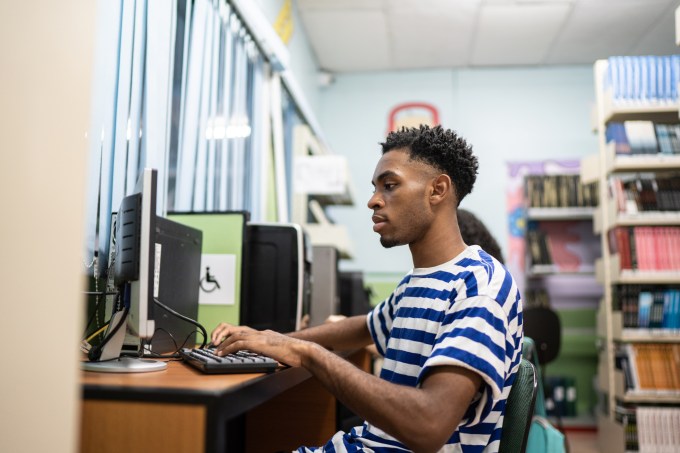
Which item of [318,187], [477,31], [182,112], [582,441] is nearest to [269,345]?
[182,112]

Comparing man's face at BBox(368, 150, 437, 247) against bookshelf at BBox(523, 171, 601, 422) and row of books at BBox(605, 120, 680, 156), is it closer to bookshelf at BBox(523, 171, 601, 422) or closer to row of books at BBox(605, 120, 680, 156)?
row of books at BBox(605, 120, 680, 156)

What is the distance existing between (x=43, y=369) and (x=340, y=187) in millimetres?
2715

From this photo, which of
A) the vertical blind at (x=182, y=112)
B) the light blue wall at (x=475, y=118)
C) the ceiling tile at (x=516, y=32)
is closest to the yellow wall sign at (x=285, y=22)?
the vertical blind at (x=182, y=112)

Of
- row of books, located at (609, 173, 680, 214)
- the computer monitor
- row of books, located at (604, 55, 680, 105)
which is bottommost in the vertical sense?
the computer monitor

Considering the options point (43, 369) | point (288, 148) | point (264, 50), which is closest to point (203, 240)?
point (43, 369)

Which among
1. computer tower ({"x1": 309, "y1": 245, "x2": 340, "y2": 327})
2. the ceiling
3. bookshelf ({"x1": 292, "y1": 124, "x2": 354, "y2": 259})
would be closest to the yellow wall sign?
the ceiling

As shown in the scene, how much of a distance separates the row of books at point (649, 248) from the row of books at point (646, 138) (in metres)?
0.44

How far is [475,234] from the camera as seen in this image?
2.14 m

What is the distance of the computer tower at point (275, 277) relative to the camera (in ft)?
7.17

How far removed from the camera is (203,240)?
2.07m

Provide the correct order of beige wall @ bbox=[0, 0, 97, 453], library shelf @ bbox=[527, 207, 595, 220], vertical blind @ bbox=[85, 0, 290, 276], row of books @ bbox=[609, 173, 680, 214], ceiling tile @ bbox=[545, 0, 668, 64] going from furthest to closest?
library shelf @ bbox=[527, 207, 595, 220] → ceiling tile @ bbox=[545, 0, 668, 64] → row of books @ bbox=[609, 173, 680, 214] → vertical blind @ bbox=[85, 0, 290, 276] → beige wall @ bbox=[0, 0, 97, 453]

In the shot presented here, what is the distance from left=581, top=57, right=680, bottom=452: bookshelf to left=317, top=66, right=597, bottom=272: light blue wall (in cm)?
154

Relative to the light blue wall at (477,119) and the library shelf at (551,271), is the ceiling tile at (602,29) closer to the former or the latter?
the light blue wall at (477,119)

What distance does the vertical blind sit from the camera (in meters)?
1.78
